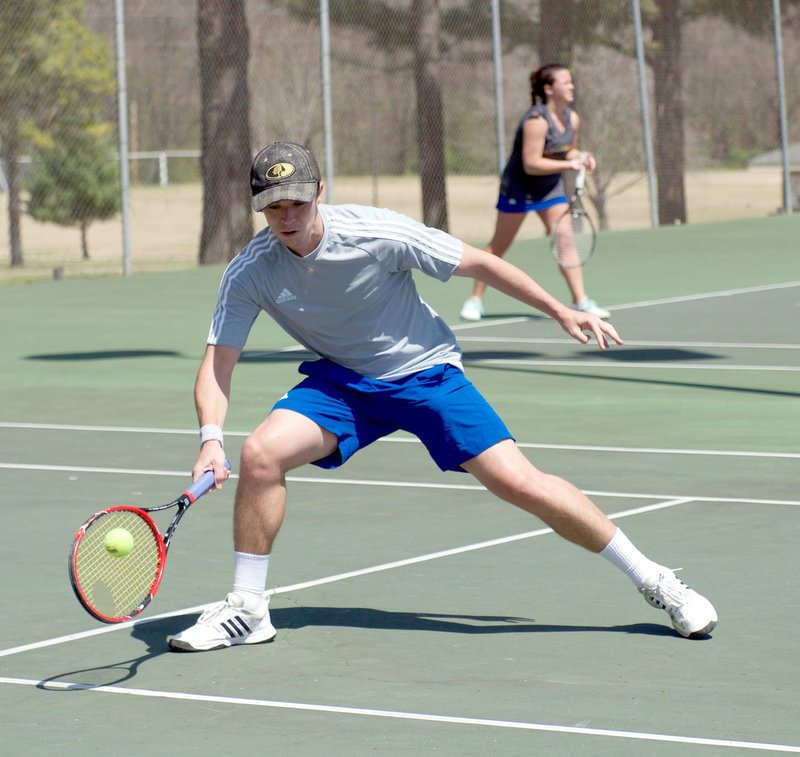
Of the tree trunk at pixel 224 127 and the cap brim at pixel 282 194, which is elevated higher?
the tree trunk at pixel 224 127

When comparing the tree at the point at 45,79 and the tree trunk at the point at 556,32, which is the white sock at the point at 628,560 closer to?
the tree at the point at 45,79

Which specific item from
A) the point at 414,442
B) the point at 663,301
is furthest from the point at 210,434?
the point at 663,301

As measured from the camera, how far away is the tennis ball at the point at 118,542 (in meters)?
5.38

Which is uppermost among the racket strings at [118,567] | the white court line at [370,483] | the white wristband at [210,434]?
the white wristband at [210,434]

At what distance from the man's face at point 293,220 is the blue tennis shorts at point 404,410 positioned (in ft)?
1.68

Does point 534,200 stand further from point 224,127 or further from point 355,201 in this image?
point 355,201

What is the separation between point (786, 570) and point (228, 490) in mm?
2857

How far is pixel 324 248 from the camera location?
589cm

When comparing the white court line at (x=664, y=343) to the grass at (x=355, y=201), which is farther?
the grass at (x=355, y=201)

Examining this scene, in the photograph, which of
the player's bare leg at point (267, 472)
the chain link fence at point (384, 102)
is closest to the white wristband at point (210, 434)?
the player's bare leg at point (267, 472)

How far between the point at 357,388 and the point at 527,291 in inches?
23.9

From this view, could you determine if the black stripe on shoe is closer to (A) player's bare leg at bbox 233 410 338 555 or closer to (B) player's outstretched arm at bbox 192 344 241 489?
(A) player's bare leg at bbox 233 410 338 555

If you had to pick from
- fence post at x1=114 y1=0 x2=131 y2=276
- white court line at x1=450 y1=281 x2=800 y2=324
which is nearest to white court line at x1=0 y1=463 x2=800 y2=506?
white court line at x1=450 y1=281 x2=800 y2=324

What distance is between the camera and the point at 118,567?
5.52 meters
